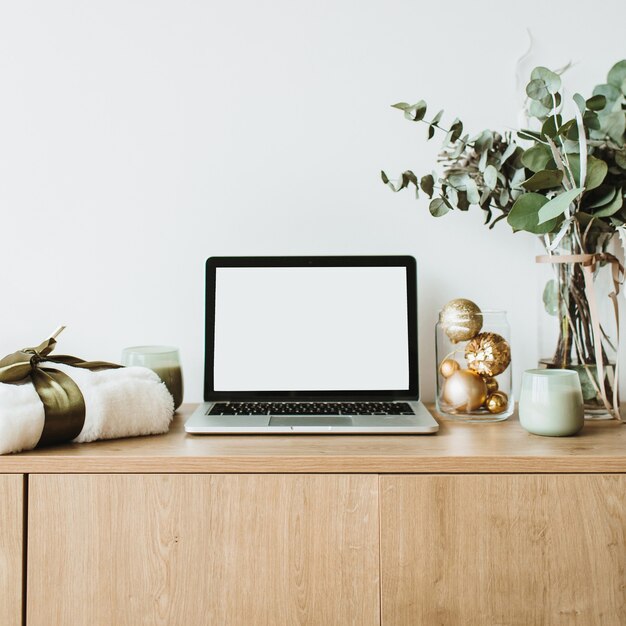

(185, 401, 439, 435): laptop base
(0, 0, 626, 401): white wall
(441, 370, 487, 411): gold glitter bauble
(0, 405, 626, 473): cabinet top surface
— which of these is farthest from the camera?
(0, 0, 626, 401): white wall

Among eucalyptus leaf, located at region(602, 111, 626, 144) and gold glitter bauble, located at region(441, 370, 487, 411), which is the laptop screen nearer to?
gold glitter bauble, located at region(441, 370, 487, 411)

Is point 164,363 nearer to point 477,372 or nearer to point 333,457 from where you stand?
point 333,457

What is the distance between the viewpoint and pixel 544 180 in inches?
35.9

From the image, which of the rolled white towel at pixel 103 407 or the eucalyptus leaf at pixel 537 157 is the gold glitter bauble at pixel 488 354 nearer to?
the eucalyptus leaf at pixel 537 157

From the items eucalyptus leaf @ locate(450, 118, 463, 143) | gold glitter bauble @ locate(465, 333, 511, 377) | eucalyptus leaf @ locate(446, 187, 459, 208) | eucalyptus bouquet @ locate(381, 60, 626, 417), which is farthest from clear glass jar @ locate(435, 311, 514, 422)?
eucalyptus leaf @ locate(450, 118, 463, 143)

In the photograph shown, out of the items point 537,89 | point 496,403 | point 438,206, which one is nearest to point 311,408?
point 496,403

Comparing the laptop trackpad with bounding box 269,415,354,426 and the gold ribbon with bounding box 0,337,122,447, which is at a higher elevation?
the gold ribbon with bounding box 0,337,122,447

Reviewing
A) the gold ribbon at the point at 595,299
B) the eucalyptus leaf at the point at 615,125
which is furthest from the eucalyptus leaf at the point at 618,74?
the gold ribbon at the point at 595,299

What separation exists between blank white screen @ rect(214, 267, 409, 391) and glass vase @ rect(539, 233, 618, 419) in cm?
27

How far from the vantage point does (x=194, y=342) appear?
1171 millimetres

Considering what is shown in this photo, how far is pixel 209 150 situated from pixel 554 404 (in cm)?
80

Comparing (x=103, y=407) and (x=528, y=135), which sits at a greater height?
(x=528, y=135)

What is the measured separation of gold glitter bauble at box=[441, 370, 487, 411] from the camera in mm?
972

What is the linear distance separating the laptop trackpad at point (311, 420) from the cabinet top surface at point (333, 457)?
50 mm
